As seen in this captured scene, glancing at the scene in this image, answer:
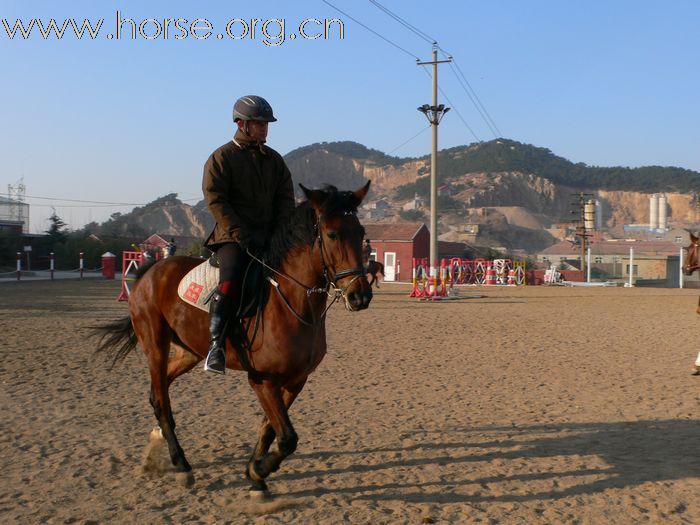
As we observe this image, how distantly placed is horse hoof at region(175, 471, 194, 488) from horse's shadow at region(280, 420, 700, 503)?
735mm

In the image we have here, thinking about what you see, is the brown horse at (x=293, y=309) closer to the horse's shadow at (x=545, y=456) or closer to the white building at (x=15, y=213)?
the horse's shadow at (x=545, y=456)

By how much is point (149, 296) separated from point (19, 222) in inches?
2300

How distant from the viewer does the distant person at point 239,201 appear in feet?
16.7

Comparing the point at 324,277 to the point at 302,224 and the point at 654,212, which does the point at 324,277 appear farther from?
the point at 654,212

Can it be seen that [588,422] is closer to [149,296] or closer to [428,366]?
[428,366]

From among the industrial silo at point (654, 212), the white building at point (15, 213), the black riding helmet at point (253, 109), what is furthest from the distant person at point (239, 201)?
the industrial silo at point (654, 212)

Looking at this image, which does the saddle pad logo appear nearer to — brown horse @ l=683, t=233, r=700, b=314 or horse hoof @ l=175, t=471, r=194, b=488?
horse hoof @ l=175, t=471, r=194, b=488

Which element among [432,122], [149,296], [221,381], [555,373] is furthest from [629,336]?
[432,122]

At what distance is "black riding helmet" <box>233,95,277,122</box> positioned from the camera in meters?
5.27

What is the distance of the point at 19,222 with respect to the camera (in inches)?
2282

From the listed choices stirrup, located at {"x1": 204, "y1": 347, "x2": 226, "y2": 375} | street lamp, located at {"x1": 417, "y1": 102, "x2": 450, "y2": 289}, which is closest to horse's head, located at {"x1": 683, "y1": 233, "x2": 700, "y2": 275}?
stirrup, located at {"x1": 204, "y1": 347, "x2": 226, "y2": 375}

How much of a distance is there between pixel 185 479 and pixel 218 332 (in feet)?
3.85

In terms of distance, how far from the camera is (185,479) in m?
5.17

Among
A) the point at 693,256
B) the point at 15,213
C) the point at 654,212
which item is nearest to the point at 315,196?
the point at 693,256
